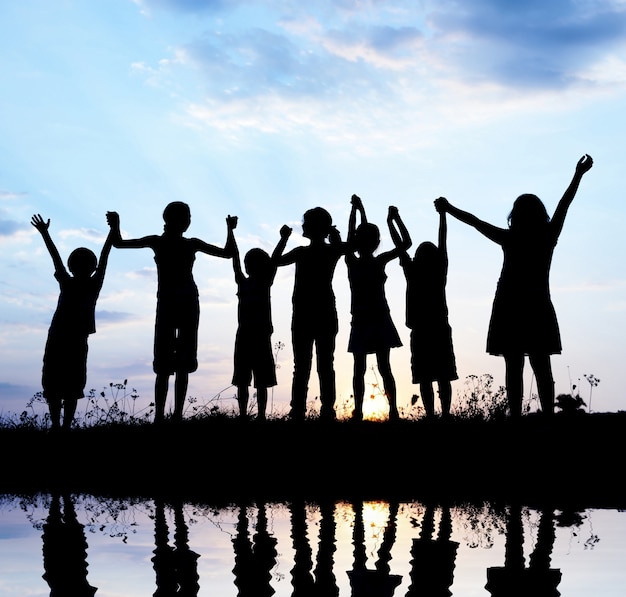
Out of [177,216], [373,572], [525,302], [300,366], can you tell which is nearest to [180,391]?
[300,366]

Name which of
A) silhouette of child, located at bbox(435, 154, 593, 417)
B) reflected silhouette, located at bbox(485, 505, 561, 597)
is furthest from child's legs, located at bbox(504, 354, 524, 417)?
reflected silhouette, located at bbox(485, 505, 561, 597)

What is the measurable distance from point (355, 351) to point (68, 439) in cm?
360

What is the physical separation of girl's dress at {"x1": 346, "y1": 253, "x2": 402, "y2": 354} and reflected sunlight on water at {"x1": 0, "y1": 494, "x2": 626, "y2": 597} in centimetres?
424

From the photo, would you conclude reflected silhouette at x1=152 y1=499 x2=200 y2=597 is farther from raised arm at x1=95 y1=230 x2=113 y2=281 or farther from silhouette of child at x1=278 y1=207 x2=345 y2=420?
raised arm at x1=95 y1=230 x2=113 y2=281

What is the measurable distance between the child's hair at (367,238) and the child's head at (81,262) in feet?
11.2

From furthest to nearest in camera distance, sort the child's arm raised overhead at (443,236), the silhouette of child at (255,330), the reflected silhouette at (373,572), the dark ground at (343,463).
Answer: the silhouette of child at (255,330), the child's arm raised overhead at (443,236), the dark ground at (343,463), the reflected silhouette at (373,572)

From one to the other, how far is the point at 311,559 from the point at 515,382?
4.78 m

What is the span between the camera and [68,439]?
10.0m

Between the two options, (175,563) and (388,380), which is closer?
(175,563)

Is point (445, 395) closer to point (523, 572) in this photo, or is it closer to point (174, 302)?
point (174, 302)

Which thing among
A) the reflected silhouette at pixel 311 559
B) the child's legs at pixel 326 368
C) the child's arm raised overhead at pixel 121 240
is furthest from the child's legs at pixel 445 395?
the reflected silhouette at pixel 311 559

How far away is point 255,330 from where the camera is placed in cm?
1134

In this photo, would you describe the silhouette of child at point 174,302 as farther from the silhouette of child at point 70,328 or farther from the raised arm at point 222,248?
the silhouette of child at point 70,328

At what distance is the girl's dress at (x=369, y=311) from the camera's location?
10.4m
